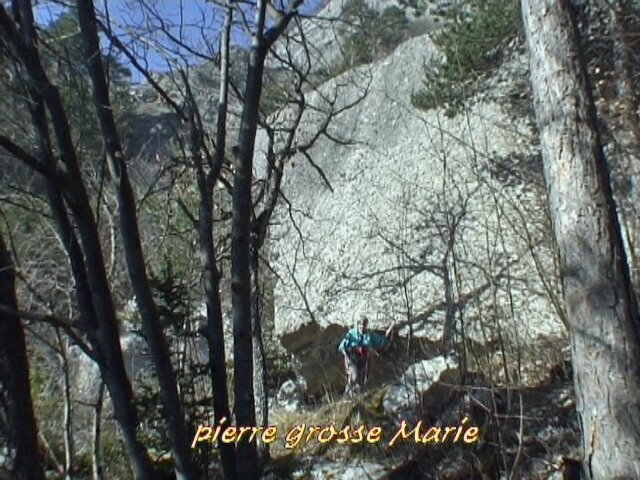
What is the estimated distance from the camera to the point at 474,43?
1128 cm

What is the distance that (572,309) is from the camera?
16.6ft

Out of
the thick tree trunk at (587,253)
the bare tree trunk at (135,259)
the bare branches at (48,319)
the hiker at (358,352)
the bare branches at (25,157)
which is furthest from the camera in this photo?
the hiker at (358,352)

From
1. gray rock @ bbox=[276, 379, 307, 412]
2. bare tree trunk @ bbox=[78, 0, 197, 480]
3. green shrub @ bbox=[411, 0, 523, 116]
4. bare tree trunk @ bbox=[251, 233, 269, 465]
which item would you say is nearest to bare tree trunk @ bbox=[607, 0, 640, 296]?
green shrub @ bbox=[411, 0, 523, 116]

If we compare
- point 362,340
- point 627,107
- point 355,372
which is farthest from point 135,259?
point 627,107

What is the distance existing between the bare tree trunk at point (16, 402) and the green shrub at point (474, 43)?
6.15 m

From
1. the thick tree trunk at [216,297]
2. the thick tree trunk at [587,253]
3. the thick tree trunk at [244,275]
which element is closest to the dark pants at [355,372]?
the thick tree trunk at [216,297]

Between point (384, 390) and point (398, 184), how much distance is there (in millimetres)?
6228

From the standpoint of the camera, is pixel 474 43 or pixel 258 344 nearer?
pixel 258 344

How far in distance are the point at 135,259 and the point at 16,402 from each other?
131 cm

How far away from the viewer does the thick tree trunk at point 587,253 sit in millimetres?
4789

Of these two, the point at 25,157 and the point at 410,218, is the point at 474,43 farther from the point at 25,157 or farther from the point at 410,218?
the point at 25,157

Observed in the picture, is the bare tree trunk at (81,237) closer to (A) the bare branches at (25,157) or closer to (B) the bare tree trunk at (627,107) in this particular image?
(A) the bare branches at (25,157)

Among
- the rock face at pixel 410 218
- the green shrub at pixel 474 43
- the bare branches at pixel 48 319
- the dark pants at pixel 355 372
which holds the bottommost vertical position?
the dark pants at pixel 355 372

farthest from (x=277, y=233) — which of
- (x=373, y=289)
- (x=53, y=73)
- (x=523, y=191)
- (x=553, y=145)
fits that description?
(x=553, y=145)
